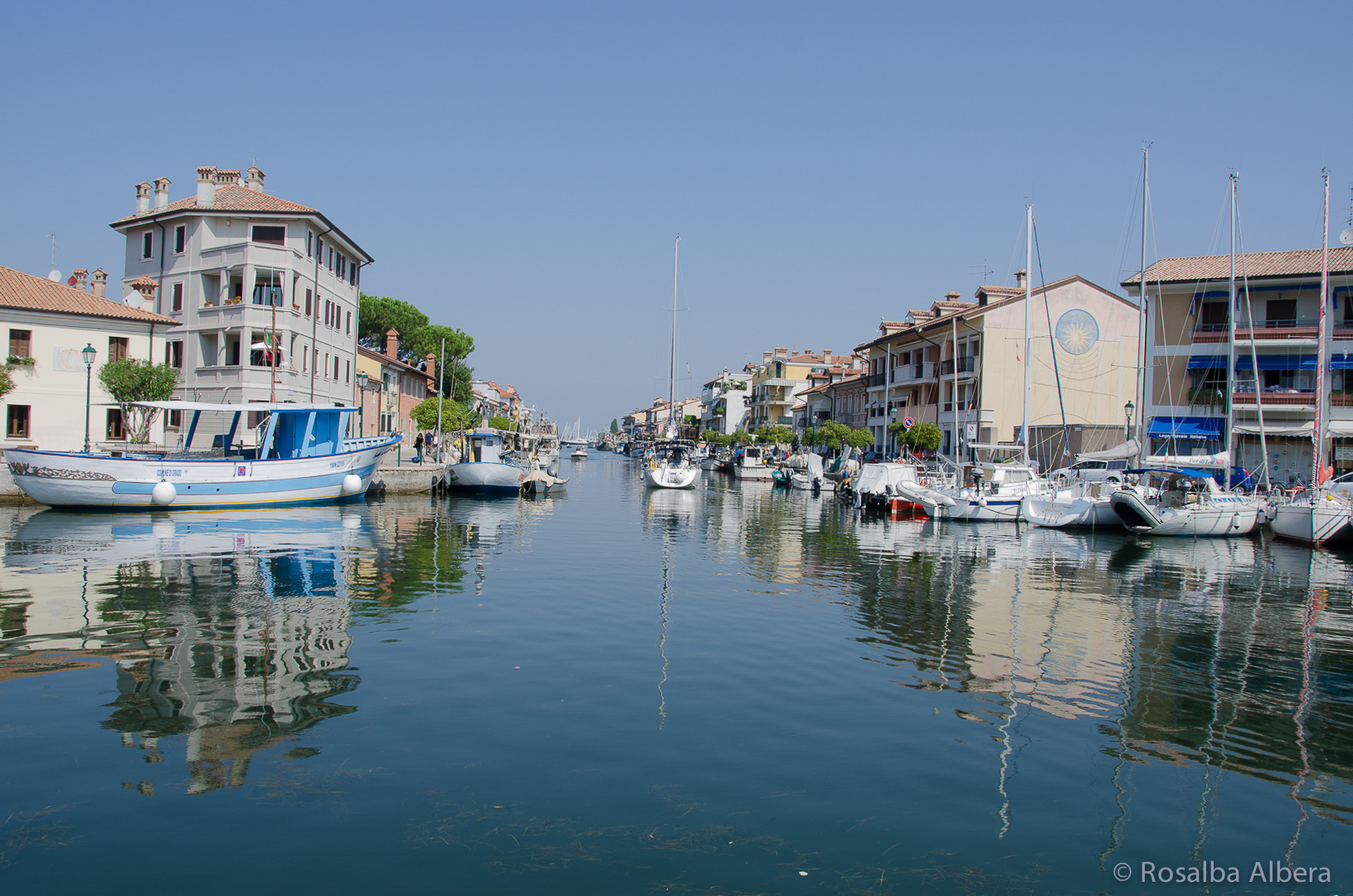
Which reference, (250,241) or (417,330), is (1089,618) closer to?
(250,241)

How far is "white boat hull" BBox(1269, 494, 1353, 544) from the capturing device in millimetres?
28984

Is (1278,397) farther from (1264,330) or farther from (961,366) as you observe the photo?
(961,366)

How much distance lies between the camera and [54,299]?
126 ft

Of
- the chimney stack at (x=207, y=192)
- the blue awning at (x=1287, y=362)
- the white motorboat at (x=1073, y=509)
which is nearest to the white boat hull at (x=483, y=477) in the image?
the chimney stack at (x=207, y=192)

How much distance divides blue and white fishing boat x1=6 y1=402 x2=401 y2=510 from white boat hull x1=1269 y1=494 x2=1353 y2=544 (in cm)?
3352

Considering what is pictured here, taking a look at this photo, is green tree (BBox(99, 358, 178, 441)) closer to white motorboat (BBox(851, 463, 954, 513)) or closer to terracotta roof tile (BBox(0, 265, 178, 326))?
terracotta roof tile (BBox(0, 265, 178, 326))

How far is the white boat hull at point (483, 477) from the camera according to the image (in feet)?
140

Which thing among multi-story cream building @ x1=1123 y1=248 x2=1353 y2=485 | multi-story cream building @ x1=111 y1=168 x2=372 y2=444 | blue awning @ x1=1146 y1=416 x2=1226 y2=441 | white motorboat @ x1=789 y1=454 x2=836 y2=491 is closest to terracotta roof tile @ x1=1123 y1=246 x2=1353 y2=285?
multi-story cream building @ x1=1123 y1=248 x2=1353 y2=485

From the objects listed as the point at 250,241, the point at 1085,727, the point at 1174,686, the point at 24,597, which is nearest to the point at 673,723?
the point at 1085,727

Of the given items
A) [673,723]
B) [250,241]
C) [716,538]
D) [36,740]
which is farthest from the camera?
[250,241]

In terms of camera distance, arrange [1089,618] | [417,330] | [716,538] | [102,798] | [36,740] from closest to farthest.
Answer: [102,798]
[36,740]
[1089,618]
[716,538]
[417,330]

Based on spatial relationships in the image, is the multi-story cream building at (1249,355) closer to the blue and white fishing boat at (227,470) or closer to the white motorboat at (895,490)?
the white motorboat at (895,490)

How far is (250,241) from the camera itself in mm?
42375

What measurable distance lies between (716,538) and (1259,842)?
21.3 m
